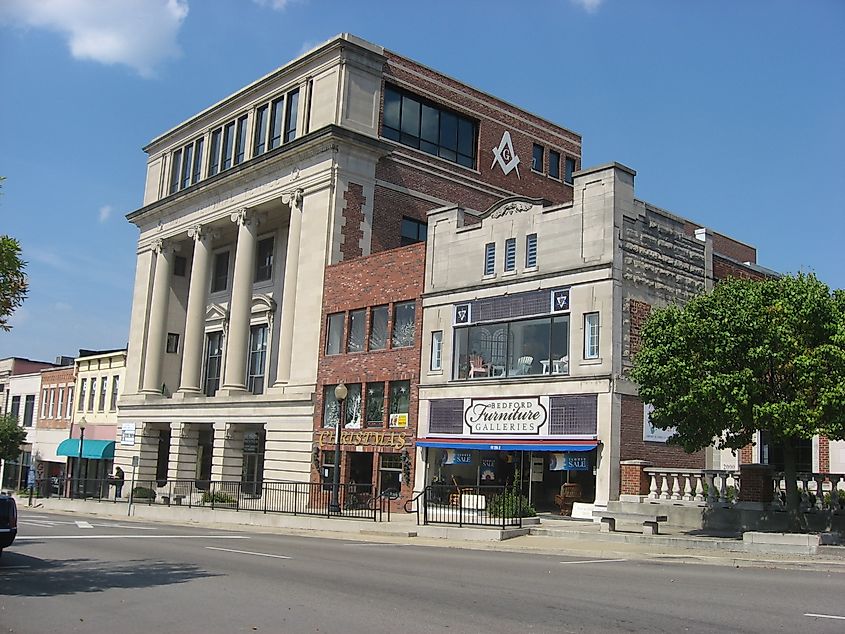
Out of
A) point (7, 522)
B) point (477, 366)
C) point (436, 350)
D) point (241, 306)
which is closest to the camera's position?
point (7, 522)

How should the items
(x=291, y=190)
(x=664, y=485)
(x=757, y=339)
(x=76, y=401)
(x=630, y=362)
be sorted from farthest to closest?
(x=76, y=401) < (x=291, y=190) < (x=630, y=362) < (x=664, y=485) < (x=757, y=339)

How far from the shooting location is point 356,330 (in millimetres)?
38375

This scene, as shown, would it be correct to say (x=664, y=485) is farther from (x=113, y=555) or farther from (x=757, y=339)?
(x=113, y=555)

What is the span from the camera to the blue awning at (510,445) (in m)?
28.5

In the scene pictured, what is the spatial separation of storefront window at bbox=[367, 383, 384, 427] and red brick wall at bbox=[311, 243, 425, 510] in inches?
12.5

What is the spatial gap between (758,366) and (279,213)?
29.9 meters

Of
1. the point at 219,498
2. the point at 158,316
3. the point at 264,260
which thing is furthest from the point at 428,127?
the point at 158,316

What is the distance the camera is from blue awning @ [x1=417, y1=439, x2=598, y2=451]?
28500 mm

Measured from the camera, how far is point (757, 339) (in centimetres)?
2166

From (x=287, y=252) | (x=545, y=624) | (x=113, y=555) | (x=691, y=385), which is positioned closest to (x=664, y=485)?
(x=691, y=385)

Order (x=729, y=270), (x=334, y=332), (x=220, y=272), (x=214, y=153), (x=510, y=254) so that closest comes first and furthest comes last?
1. (x=510, y=254)
2. (x=729, y=270)
3. (x=334, y=332)
4. (x=214, y=153)
5. (x=220, y=272)

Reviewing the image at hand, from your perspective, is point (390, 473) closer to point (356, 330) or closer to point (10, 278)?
point (356, 330)

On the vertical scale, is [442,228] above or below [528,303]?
above

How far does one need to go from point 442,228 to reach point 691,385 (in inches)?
595
